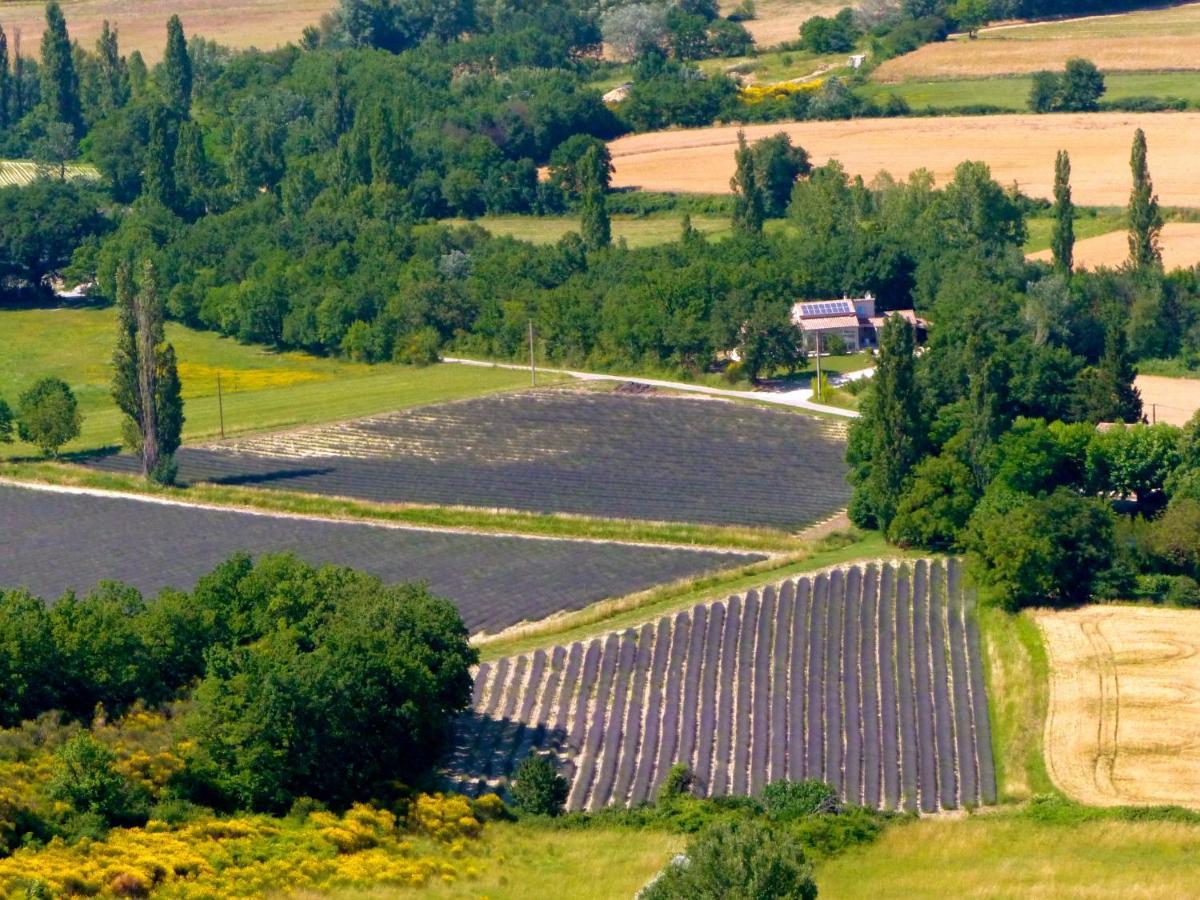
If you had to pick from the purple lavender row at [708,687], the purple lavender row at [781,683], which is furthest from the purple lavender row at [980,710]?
the purple lavender row at [708,687]

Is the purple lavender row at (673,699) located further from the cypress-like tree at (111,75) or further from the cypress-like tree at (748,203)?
the cypress-like tree at (111,75)

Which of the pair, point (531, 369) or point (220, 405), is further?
point (531, 369)

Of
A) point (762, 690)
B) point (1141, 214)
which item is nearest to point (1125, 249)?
point (1141, 214)

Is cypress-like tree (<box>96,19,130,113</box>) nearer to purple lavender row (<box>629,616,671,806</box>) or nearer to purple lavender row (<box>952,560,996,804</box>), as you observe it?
purple lavender row (<box>629,616,671,806</box>)

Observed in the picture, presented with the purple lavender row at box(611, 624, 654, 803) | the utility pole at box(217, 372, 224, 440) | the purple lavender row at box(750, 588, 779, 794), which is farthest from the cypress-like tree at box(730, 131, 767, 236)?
the purple lavender row at box(611, 624, 654, 803)

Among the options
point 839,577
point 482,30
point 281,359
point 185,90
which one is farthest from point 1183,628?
point 482,30

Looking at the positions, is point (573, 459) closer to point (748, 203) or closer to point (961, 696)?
point (961, 696)
